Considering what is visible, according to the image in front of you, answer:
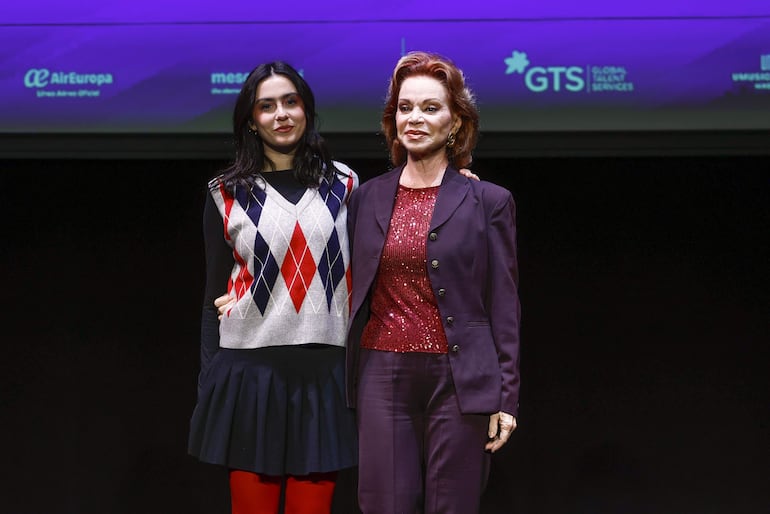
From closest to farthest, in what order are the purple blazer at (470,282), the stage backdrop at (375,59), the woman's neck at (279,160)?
the purple blazer at (470,282) < the woman's neck at (279,160) < the stage backdrop at (375,59)

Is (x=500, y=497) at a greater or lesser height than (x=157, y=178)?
lesser

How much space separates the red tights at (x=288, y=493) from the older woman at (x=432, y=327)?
0.16m

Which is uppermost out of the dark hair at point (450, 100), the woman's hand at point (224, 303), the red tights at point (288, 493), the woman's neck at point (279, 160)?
the dark hair at point (450, 100)

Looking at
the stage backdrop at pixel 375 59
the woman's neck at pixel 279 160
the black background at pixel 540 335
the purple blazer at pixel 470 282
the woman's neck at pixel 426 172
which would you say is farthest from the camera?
the black background at pixel 540 335

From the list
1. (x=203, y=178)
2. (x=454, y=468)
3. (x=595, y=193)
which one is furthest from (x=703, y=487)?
(x=203, y=178)

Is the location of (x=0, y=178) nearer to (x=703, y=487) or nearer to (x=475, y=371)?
(x=475, y=371)

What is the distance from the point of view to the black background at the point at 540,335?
140 inches

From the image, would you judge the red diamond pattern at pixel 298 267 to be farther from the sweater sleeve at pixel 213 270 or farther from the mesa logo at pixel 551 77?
the mesa logo at pixel 551 77

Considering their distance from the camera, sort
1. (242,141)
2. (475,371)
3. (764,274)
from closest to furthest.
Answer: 1. (475,371)
2. (242,141)
3. (764,274)

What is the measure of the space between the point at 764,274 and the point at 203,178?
2151mm

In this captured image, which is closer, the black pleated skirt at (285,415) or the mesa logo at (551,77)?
the black pleated skirt at (285,415)

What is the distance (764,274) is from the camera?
11.7 feet

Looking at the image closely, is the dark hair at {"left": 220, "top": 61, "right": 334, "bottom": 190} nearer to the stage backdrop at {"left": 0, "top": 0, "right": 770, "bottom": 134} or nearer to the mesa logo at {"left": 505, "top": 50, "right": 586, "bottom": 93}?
the stage backdrop at {"left": 0, "top": 0, "right": 770, "bottom": 134}

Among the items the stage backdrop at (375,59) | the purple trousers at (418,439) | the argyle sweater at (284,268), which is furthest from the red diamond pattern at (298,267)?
the stage backdrop at (375,59)
